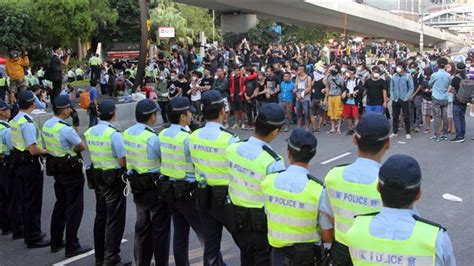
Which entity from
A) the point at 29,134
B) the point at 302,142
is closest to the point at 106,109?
the point at 29,134

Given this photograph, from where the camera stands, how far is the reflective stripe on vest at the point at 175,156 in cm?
525

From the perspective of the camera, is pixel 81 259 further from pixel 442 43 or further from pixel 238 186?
pixel 442 43

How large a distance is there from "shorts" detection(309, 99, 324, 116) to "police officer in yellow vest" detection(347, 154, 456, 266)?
1177 cm

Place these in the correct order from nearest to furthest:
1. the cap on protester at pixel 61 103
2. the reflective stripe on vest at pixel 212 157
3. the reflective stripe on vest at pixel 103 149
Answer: the reflective stripe on vest at pixel 212 157, the reflective stripe on vest at pixel 103 149, the cap on protester at pixel 61 103

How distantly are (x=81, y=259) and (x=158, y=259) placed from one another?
4.28ft

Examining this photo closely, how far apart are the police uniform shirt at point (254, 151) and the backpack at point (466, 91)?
944cm

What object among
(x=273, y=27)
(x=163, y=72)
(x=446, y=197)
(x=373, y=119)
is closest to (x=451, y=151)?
(x=446, y=197)

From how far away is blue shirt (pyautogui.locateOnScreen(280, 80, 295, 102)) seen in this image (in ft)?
48.6

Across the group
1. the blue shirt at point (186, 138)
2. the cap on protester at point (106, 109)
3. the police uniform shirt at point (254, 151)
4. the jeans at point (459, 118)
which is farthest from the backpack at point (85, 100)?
the police uniform shirt at point (254, 151)

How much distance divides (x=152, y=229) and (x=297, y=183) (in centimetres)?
249

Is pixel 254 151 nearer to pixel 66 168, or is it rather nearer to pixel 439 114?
pixel 66 168

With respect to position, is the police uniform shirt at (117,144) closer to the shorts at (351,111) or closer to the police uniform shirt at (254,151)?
the police uniform shirt at (254,151)

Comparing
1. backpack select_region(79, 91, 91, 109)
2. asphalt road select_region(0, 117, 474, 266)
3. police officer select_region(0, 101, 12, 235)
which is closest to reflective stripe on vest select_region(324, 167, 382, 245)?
asphalt road select_region(0, 117, 474, 266)

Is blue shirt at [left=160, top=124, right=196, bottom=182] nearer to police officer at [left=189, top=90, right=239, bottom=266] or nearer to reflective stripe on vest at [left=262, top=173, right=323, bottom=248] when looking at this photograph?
police officer at [left=189, top=90, right=239, bottom=266]
